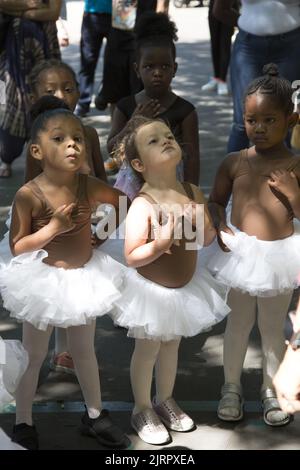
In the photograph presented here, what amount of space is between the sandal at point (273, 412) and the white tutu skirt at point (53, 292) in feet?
2.91

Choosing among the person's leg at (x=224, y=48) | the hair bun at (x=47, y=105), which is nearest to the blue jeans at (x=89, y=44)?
the person's leg at (x=224, y=48)

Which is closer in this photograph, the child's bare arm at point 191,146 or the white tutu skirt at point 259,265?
the white tutu skirt at point 259,265

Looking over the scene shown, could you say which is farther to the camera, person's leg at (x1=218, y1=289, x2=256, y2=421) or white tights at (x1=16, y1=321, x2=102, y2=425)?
person's leg at (x1=218, y1=289, x2=256, y2=421)

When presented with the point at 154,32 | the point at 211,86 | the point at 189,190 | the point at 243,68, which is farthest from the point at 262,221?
the point at 211,86

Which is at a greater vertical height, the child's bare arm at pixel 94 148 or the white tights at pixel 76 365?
the child's bare arm at pixel 94 148

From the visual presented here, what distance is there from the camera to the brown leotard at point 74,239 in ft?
12.4

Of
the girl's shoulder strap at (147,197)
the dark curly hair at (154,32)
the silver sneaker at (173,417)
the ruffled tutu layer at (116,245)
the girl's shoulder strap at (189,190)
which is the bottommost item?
Answer: the silver sneaker at (173,417)

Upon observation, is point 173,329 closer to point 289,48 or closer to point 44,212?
point 44,212

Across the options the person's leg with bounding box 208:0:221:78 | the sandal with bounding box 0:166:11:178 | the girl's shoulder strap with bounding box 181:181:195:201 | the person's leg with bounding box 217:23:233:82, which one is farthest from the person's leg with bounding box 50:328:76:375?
the person's leg with bounding box 217:23:233:82

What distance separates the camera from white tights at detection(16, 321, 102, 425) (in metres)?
3.86

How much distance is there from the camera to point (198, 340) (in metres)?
4.93

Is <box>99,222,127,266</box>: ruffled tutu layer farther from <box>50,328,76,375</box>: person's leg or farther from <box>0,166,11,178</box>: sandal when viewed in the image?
<box>0,166,11,178</box>: sandal

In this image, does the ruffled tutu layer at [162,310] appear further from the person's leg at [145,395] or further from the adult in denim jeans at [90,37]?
the adult in denim jeans at [90,37]

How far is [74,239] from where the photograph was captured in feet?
12.5
